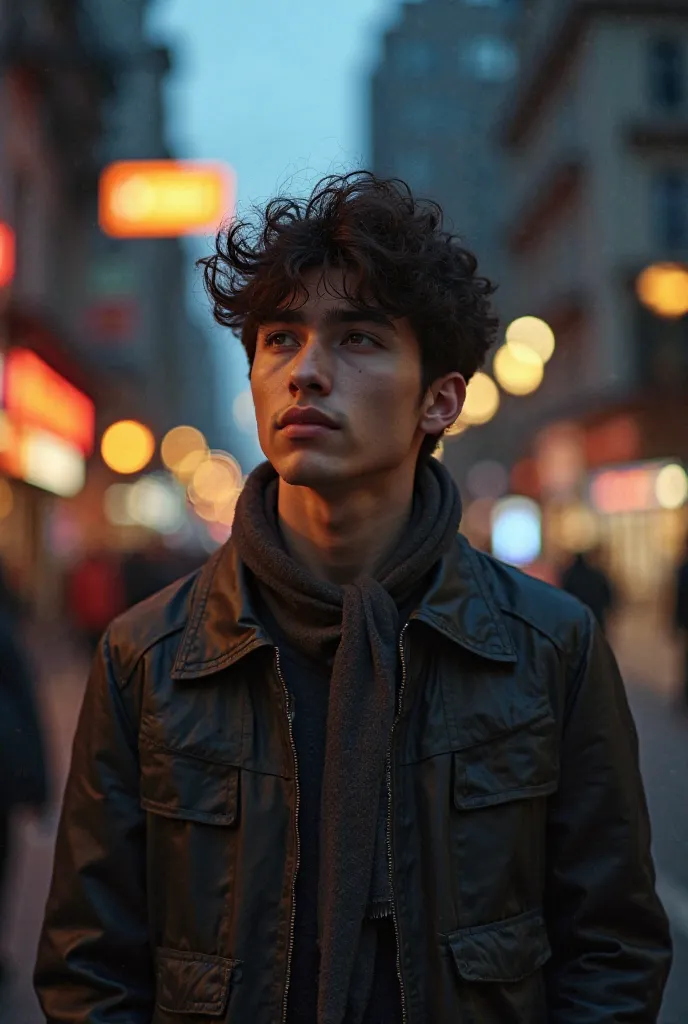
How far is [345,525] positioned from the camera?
2.21 meters

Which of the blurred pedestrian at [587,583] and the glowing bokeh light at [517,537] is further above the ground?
the glowing bokeh light at [517,537]

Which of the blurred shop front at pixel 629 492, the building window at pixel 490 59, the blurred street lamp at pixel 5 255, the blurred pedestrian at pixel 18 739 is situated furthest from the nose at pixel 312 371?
the building window at pixel 490 59

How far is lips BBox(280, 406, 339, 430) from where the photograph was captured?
2066 millimetres

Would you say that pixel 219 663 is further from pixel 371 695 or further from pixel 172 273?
pixel 172 273

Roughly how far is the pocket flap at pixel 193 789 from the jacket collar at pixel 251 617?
0.55 feet

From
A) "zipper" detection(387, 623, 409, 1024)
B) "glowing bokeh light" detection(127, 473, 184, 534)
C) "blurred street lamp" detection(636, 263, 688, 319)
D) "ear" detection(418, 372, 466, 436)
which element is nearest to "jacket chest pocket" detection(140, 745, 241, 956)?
"zipper" detection(387, 623, 409, 1024)

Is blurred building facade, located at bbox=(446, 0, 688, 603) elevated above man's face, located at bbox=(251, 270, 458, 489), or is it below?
above

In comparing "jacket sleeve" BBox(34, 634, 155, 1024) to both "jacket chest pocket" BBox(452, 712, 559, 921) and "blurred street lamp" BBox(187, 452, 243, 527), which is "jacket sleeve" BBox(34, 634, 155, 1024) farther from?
"blurred street lamp" BBox(187, 452, 243, 527)

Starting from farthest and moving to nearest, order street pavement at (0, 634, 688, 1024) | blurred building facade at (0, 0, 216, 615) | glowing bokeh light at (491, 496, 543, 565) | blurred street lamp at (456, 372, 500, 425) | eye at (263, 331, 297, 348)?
glowing bokeh light at (491, 496, 543, 565)
blurred building facade at (0, 0, 216, 615)
blurred street lamp at (456, 372, 500, 425)
street pavement at (0, 634, 688, 1024)
eye at (263, 331, 297, 348)

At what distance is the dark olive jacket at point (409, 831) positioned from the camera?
2.01 m

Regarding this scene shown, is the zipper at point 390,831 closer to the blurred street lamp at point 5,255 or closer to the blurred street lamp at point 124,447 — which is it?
the blurred street lamp at point 5,255

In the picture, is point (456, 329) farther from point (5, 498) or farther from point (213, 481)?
point (213, 481)

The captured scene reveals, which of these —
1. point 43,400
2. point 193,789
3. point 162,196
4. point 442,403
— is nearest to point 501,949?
point 193,789

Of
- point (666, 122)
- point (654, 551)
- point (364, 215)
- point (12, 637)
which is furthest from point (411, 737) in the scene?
point (666, 122)
